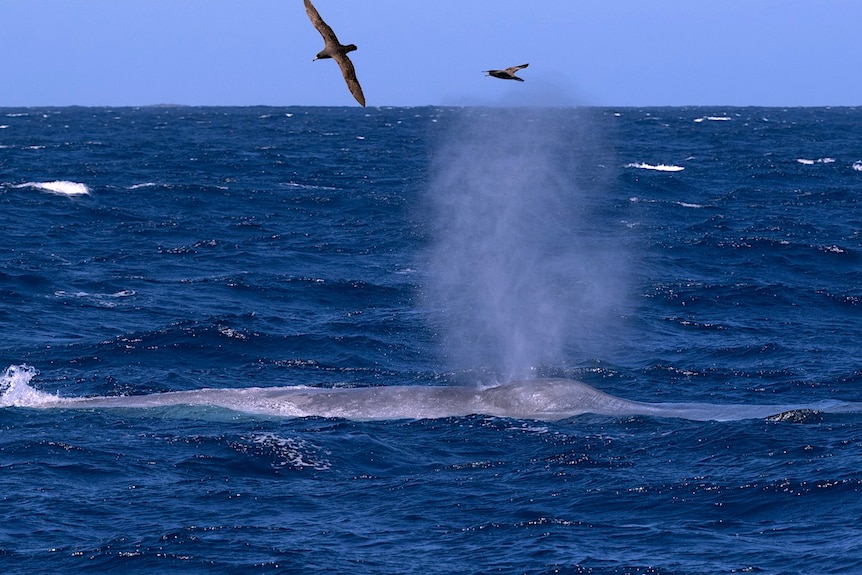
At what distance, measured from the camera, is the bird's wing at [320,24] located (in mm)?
15977

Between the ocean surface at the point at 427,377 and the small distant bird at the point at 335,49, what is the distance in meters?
7.23

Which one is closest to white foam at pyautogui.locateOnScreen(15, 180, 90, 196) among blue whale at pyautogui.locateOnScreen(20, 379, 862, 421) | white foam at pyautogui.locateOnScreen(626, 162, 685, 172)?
white foam at pyautogui.locateOnScreen(626, 162, 685, 172)

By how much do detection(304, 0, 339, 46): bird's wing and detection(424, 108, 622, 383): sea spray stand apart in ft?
62.7

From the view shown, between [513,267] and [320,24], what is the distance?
112ft

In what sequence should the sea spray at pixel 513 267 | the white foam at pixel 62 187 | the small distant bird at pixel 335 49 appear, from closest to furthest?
1. the small distant bird at pixel 335 49
2. the sea spray at pixel 513 267
3. the white foam at pixel 62 187

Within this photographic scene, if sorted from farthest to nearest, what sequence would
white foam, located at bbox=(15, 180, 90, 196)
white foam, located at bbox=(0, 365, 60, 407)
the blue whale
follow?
white foam, located at bbox=(15, 180, 90, 196), white foam, located at bbox=(0, 365, 60, 407), the blue whale

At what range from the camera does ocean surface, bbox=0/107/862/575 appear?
20.6 m

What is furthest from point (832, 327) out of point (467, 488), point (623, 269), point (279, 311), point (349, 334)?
point (467, 488)

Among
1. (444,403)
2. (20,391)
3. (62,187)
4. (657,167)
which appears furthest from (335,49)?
(657,167)

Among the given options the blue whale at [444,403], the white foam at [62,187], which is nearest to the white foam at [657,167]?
the white foam at [62,187]

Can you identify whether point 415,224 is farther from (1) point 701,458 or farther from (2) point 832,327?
(1) point 701,458

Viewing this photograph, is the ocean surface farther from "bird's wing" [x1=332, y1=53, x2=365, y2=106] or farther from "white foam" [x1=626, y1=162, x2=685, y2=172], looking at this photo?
"white foam" [x1=626, y1=162, x2=685, y2=172]

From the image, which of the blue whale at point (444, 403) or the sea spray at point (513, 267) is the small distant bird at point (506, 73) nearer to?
the blue whale at point (444, 403)

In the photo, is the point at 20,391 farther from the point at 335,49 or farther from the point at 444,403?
the point at 335,49
